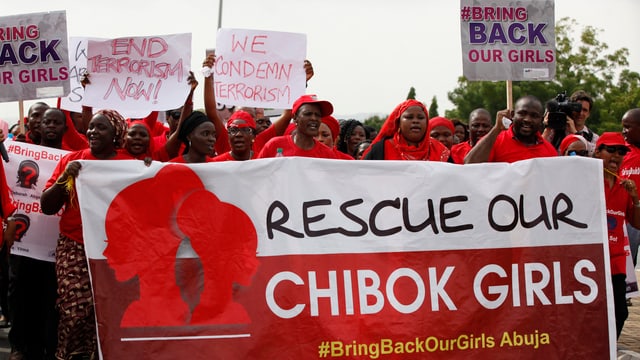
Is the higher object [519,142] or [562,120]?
[562,120]

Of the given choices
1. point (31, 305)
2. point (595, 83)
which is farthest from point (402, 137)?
point (595, 83)

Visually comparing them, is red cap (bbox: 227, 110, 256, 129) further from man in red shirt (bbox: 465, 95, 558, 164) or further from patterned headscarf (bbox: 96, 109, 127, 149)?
man in red shirt (bbox: 465, 95, 558, 164)

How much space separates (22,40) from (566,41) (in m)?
36.9

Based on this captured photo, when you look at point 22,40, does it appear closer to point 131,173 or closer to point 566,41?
point 131,173

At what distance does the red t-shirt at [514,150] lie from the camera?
19.6 ft

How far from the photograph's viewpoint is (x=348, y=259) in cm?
524

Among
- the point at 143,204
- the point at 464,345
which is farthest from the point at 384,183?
the point at 143,204

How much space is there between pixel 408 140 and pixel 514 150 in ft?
2.35

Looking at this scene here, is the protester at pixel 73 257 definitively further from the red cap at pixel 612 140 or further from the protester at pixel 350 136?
the protester at pixel 350 136

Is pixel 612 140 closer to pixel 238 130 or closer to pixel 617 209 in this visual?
pixel 617 209

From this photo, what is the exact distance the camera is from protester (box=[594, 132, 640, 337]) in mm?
6242

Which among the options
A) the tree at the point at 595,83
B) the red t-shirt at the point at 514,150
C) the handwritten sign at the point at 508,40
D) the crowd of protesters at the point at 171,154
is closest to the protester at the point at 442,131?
the handwritten sign at the point at 508,40

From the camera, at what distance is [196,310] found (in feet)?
16.8

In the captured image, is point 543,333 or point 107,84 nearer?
point 543,333
